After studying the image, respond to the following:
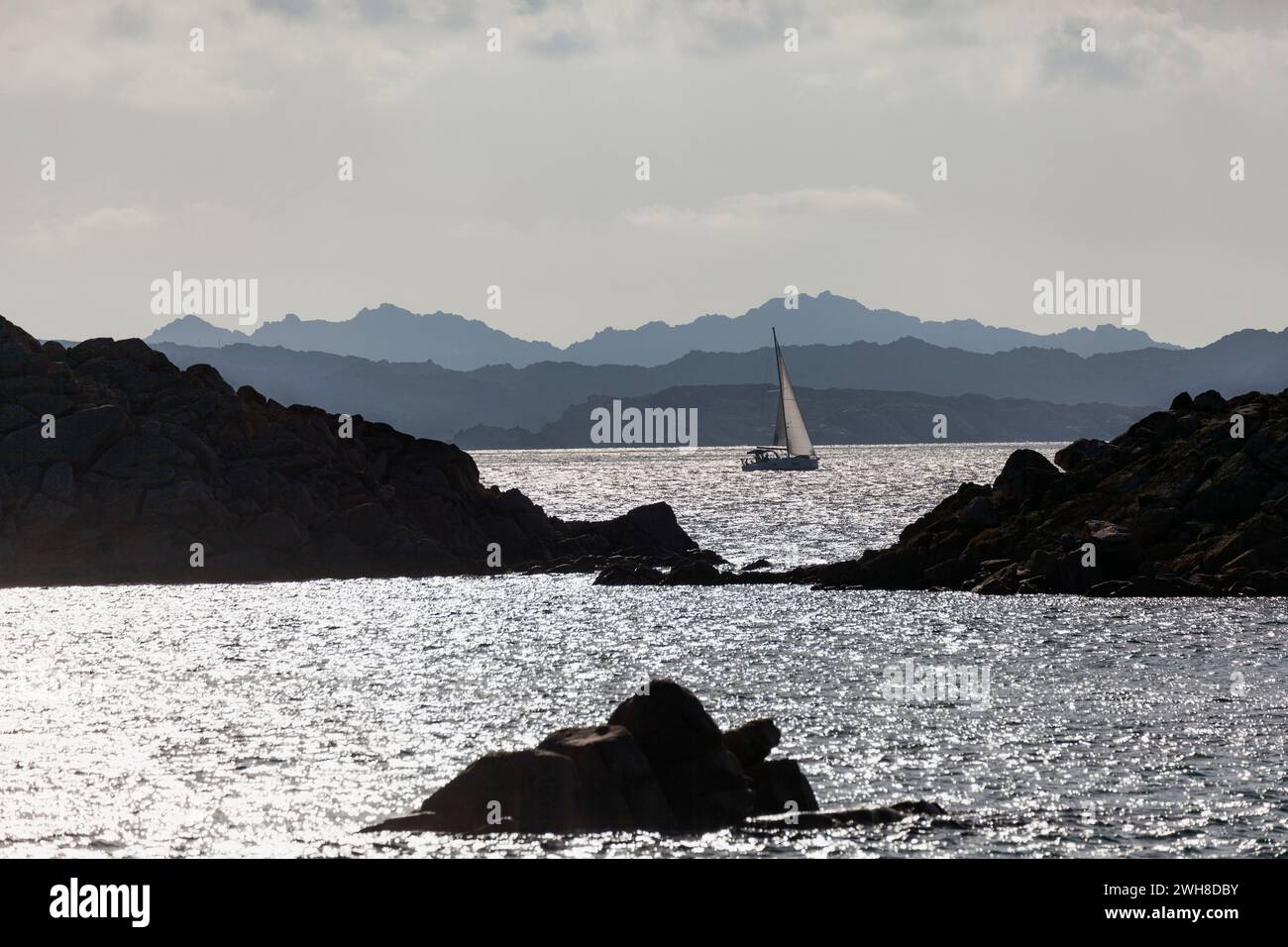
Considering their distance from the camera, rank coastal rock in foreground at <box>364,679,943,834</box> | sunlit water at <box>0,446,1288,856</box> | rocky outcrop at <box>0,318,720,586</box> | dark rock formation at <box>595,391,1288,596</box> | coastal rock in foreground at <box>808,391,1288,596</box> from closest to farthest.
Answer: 1. coastal rock in foreground at <box>364,679,943,834</box>
2. sunlit water at <box>0,446,1288,856</box>
3. coastal rock in foreground at <box>808,391,1288,596</box>
4. dark rock formation at <box>595,391,1288,596</box>
5. rocky outcrop at <box>0,318,720,586</box>

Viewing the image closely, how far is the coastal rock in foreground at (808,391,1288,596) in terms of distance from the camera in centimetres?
6588

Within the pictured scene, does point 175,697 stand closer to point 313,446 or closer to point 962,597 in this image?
point 962,597

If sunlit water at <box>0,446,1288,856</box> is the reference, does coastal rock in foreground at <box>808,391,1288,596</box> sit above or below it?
above

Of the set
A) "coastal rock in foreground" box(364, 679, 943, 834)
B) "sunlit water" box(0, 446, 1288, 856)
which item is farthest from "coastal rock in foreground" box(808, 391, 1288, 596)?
"coastal rock in foreground" box(364, 679, 943, 834)

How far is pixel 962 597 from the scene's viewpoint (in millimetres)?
71188

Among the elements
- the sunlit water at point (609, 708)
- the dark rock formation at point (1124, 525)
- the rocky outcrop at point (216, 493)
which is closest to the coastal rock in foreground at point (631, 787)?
the sunlit water at point (609, 708)

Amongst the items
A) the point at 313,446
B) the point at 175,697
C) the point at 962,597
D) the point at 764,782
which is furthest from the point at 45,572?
the point at 764,782

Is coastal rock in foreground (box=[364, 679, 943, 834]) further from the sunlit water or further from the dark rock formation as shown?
the dark rock formation

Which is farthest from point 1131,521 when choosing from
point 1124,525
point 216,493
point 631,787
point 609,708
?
point 216,493

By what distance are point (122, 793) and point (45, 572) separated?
59063mm

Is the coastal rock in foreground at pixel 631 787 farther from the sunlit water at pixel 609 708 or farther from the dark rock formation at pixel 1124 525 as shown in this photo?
the dark rock formation at pixel 1124 525

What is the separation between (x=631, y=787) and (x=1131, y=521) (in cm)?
5279

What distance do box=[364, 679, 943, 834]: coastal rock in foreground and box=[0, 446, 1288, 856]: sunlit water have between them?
66 cm
